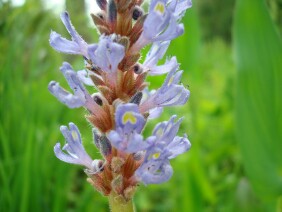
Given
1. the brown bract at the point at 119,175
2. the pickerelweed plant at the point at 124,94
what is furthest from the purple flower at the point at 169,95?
the brown bract at the point at 119,175

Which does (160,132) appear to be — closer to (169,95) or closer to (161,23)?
(169,95)

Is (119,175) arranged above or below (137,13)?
below

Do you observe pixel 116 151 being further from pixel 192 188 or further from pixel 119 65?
pixel 192 188

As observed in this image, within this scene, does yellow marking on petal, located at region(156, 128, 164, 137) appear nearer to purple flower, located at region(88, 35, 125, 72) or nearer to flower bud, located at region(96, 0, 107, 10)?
purple flower, located at region(88, 35, 125, 72)

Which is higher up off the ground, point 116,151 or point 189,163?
point 116,151

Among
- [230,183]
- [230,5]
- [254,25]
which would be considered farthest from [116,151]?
[230,5]

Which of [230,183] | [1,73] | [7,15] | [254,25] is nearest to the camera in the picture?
[254,25]

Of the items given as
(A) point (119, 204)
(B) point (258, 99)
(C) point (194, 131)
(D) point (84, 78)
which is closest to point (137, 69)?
(D) point (84, 78)
